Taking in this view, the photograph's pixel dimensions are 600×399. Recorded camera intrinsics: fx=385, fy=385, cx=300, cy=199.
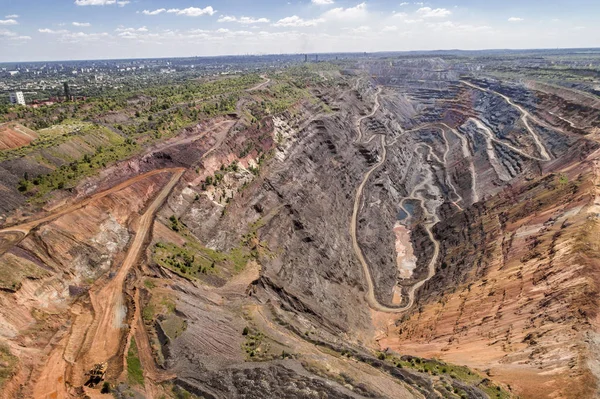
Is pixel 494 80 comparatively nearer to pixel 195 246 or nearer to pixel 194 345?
pixel 195 246

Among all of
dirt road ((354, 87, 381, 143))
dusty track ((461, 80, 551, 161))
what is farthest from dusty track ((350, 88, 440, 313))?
dusty track ((461, 80, 551, 161))

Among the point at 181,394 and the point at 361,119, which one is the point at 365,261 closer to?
the point at 181,394

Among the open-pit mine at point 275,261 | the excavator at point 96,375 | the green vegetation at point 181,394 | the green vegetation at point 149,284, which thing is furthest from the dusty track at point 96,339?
the green vegetation at point 181,394

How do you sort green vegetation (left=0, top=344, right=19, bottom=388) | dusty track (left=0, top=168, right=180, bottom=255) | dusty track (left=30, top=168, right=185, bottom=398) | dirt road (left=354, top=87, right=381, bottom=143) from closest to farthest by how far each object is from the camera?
green vegetation (left=0, top=344, right=19, bottom=388), dusty track (left=30, top=168, right=185, bottom=398), dusty track (left=0, top=168, right=180, bottom=255), dirt road (left=354, top=87, right=381, bottom=143)

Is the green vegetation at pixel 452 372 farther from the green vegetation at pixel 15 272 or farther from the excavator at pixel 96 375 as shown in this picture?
the green vegetation at pixel 15 272

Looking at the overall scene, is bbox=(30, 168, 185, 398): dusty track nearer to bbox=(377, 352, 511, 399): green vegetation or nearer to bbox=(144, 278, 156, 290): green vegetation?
bbox=(144, 278, 156, 290): green vegetation
